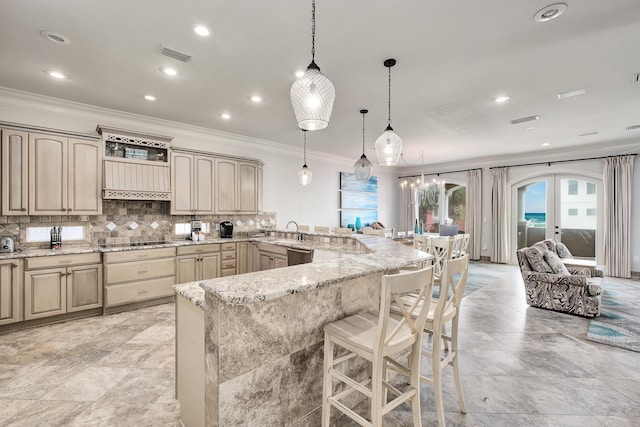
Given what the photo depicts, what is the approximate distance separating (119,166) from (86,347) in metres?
2.34

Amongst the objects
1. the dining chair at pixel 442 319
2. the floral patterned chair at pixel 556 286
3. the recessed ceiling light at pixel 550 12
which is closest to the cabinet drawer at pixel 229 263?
the dining chair at pixel 442 319

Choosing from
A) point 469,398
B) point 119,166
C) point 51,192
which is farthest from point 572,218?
point 51,192

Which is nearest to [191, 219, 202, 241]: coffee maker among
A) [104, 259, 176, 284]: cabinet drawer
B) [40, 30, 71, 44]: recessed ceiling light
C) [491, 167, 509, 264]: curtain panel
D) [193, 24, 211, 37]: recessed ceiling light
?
[104, 259, 176, 284]: cabinet drawer

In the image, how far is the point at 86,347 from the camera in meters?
2.85

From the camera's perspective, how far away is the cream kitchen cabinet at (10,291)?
3.07 meters

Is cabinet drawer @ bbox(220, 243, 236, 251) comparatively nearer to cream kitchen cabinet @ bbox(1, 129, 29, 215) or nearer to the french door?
cream kitchen cabinet @ bbox(1, 129, 29, 215)

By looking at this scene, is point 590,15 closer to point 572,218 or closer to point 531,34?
point 531,34

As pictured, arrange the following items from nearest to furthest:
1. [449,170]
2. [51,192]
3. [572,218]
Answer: [51,192] → [572,218] → [449,170]

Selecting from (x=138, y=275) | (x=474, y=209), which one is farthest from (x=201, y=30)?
(x=474, y=209)

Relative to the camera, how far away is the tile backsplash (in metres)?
3.56

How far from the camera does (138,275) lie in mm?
3883

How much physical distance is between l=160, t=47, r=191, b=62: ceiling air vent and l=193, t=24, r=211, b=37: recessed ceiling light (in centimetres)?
42

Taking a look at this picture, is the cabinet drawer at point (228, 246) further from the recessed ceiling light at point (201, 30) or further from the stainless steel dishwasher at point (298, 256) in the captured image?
the recessed ceiling light at point (201, 30)

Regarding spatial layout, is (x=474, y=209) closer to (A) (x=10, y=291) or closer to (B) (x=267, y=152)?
(B) (x=267, y=152)
